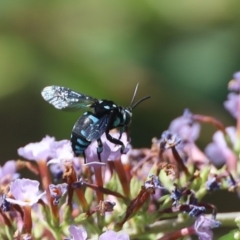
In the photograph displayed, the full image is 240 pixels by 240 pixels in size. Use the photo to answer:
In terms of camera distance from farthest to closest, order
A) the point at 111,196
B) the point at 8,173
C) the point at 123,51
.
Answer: the point at 123,51 → the point at 8,173 → the point at 111,196

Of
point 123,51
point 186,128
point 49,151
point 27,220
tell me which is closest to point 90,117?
point 49,151

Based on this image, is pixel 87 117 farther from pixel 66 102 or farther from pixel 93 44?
pixel 93 44

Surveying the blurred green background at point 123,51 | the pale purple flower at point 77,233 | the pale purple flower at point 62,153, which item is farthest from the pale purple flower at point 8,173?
the blurred green background at point 123,51

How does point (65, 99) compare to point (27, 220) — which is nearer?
point (27, 220)

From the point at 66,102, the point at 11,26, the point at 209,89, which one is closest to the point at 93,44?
the point at 11,26

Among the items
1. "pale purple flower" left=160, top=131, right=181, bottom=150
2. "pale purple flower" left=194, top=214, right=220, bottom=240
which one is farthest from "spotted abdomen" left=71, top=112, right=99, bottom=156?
"pale purple flower" left=194, top=214, right=220, bottom=240

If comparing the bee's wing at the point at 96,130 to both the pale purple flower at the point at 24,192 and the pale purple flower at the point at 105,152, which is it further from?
Result: the pale purple flower at the point at 24,192

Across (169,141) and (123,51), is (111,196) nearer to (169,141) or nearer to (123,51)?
(169,141)
